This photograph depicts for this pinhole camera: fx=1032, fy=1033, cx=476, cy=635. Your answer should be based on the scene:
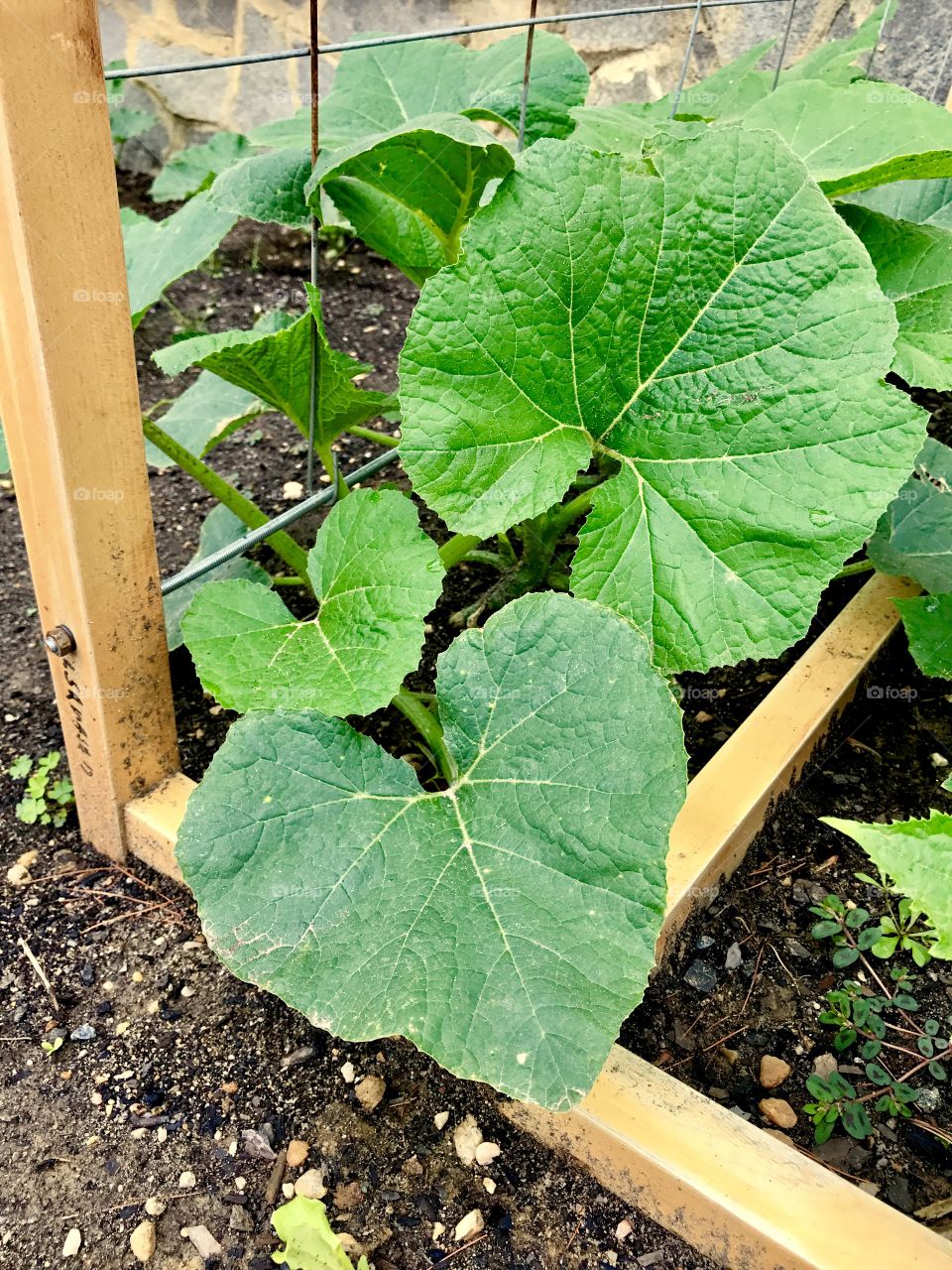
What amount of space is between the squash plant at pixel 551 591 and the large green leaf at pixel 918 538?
0.54m

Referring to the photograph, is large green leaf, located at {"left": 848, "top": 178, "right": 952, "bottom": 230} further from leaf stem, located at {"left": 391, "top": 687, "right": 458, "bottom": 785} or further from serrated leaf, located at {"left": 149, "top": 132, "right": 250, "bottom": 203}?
serrated leaf, located at {"left": 149, "top": 132, "right": 250, "bottom": 203}

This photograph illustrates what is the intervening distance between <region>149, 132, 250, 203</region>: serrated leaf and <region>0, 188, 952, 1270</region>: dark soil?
1476mm

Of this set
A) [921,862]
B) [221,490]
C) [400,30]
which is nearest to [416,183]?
[221,490]

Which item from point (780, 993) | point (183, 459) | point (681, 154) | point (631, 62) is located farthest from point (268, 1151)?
point (631, 62)

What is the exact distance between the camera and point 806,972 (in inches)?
52.6

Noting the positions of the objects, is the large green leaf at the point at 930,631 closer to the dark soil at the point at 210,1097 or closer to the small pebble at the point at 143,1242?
the dark soil at the point at 210,1097

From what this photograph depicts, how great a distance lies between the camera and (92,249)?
1.03 metres

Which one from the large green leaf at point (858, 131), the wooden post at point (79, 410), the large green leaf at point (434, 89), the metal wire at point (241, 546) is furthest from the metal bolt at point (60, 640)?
the large green leaf at point (858, 131)

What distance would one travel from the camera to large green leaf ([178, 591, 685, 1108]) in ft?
3.18

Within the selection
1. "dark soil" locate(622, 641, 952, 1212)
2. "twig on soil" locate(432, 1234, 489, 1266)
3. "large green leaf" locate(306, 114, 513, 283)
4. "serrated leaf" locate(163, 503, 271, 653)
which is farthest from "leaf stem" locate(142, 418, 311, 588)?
"twig on soil" locate(432, 1234, 489, 1266)

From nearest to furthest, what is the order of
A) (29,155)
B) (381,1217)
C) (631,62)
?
(29,155) → (381,1217) → (631,62)

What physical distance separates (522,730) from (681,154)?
2.23 feet

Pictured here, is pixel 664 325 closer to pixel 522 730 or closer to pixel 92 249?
pixel 522 730

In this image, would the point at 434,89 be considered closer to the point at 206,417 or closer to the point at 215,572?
the point at 206,417
